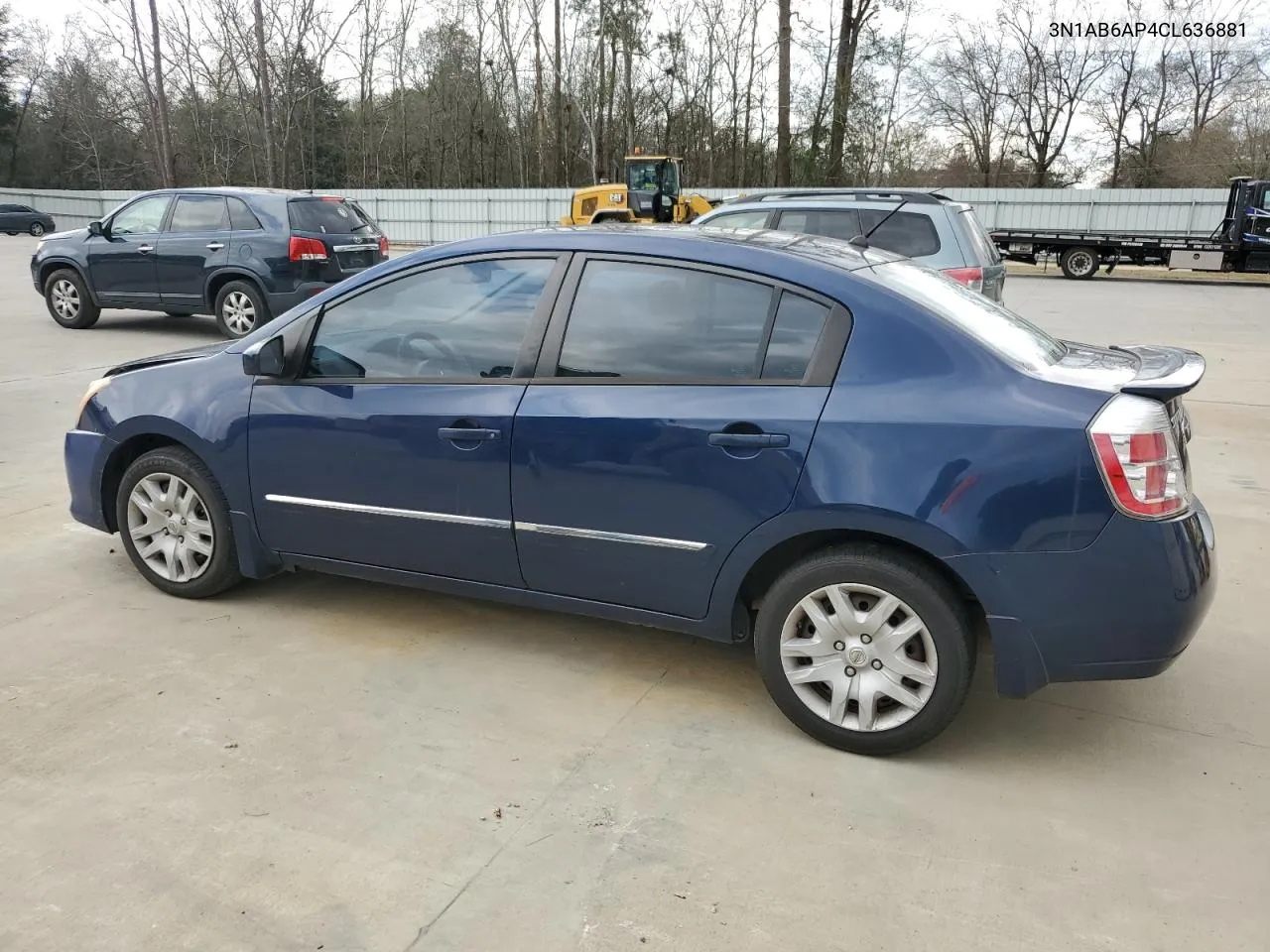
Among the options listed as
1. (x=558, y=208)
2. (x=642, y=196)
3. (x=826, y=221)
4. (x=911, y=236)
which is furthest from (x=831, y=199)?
(x=558, y=208)

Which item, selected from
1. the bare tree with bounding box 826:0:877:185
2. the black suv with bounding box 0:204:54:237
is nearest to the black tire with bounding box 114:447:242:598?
the bare tree with bounding box 826:0:877:185

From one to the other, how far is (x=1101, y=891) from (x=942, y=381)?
1.45 metres

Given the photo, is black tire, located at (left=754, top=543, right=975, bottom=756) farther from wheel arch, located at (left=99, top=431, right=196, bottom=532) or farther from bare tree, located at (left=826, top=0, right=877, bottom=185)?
bare tree, located at (left=826, top=0, right=877, bottom=185)

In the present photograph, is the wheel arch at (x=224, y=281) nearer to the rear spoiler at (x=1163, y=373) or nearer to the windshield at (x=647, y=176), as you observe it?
the rear spoiler at (x=1163, y=373)

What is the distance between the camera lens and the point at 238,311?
11289 millimetres

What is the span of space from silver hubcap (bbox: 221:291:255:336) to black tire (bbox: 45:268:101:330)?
8.04 feet

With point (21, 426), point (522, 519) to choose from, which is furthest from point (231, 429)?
point (21, 426)

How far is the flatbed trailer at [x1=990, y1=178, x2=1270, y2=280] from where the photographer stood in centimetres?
2305

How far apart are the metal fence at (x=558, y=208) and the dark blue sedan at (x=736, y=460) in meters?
20.7

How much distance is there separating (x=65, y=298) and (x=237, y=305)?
301 centimetres

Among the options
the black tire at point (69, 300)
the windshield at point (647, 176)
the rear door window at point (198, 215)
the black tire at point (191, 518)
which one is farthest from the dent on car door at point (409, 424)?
the windshield at point (647, 176)

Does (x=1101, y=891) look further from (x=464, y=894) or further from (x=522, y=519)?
(x=522, y=519)

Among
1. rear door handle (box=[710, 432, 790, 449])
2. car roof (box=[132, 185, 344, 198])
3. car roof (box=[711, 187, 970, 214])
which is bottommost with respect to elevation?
rear door handle (box=[710, 432, 790, 449])

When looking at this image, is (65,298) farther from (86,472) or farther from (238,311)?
(86,472)
